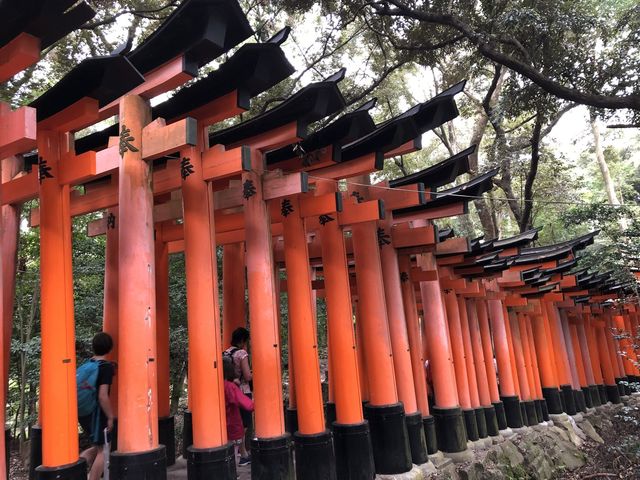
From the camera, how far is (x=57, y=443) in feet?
14.4

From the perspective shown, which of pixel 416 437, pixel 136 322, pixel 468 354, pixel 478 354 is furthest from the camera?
pixel 478 354

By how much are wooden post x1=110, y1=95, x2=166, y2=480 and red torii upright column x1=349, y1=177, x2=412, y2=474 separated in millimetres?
3096

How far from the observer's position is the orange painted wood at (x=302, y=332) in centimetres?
586

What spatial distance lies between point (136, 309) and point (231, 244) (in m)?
3.74

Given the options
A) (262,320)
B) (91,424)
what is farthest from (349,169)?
(91,424)

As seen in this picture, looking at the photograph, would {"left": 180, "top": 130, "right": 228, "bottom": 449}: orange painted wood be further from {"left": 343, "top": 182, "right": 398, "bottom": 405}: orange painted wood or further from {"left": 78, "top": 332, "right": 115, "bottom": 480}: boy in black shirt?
{"left": 343, "top": 182, "right": 398, "bottom": 405}: orange painted wood

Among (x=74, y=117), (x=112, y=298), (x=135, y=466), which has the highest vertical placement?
(x=74, y=117)

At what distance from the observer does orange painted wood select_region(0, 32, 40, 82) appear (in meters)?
3.88

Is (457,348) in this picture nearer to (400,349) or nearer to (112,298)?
(400,349)

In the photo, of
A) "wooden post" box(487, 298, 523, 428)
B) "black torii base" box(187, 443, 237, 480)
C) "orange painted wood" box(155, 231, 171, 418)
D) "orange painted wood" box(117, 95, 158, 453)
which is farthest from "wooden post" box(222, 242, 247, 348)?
"wooden post" box(487, 298, 523, 428)

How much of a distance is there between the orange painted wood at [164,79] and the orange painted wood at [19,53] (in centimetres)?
113

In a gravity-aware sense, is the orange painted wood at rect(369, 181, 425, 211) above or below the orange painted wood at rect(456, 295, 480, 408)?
above

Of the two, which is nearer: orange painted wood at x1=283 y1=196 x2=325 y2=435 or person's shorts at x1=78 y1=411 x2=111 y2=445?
person's shorts at x1=78 y1=411 x2=111 y2=445

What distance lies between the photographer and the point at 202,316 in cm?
509
